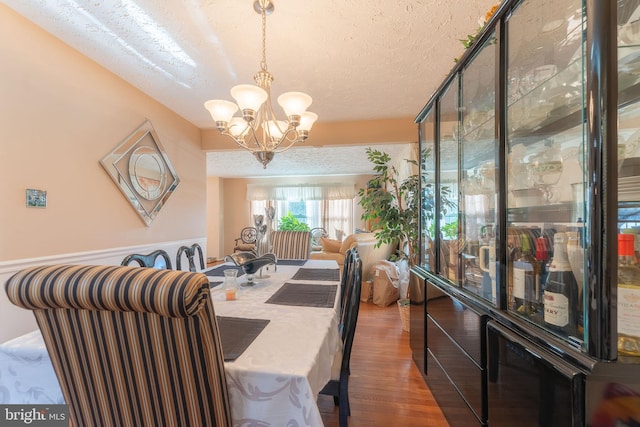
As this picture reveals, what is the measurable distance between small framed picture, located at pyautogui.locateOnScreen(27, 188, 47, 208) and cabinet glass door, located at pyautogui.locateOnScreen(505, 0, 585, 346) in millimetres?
2757

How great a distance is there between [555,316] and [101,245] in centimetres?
296

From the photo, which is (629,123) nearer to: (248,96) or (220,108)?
(248,96)

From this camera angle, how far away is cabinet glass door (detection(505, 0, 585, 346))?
2.82ft

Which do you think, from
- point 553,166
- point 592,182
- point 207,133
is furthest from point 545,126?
point 207,133

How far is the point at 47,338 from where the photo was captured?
27.1 inches

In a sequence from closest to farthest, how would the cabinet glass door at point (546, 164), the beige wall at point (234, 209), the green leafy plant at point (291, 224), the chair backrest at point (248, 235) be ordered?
the cabinet glass door at point (546, 164) → the chair backrest at point (248, 235) → the green leafy plant at point (291, 224) → the beige wall at point (234, 209)

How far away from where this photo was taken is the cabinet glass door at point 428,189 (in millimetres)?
1929

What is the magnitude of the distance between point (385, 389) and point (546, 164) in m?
1.65

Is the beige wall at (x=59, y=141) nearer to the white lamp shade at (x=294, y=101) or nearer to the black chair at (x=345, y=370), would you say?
the white lamp shade at (x=294, y=101)

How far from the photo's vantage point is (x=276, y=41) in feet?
6.07

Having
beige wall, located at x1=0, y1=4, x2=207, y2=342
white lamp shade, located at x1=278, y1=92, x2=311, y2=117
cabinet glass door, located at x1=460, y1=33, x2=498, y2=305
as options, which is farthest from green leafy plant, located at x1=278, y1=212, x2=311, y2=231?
cabinet glass door, located at x1=460, y1=33, x2=498, y2=305

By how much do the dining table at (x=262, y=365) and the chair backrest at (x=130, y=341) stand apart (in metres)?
0.10

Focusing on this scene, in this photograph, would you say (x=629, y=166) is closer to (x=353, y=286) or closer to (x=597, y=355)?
(x=597, y=355)

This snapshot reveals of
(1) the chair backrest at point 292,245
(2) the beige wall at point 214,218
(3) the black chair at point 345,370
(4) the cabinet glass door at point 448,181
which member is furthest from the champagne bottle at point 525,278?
(2) the beige wall at point 214,218
